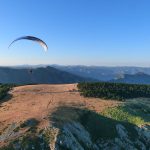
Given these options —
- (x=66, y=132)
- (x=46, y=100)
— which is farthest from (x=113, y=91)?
(x=66, y=132)

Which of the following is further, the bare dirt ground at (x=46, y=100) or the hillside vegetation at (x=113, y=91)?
the hillside vegetation at (x=113, y=91)

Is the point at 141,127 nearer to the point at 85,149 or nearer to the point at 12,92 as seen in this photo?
the point at 85,149

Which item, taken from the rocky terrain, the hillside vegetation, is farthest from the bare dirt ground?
the rocky terrain

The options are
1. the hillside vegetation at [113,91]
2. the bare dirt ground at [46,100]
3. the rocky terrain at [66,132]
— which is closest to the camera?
the rocky terrain at [66,132]

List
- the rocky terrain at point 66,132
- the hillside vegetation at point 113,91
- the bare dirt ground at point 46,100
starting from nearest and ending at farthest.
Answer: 1. the rocky terrain at point 66,132
2. the bare dirt ground at point 46,100
3. the hillside vegetation at point 113,91

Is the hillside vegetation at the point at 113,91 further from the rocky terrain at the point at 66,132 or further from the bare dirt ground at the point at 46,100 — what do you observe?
the rocky terrain at the point at 66,132

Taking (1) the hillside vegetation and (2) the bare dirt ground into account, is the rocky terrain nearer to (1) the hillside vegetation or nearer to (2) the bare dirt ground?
(2) the bare dirt ground

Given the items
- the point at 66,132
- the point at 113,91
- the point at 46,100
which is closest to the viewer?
the point at 66,132

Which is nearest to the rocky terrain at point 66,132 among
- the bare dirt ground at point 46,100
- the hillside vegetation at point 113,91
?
the bare dirt ground at point 46,100

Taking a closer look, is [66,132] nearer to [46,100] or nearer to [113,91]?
[46,100]

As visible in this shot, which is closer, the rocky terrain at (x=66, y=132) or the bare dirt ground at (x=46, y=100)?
the rocky terrain at (x=66, y=132)
